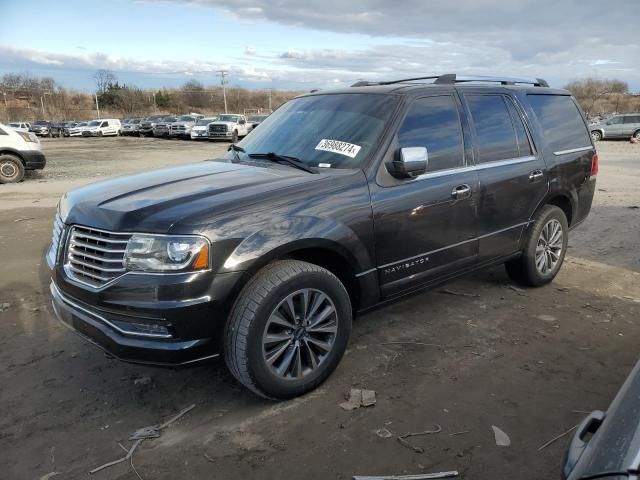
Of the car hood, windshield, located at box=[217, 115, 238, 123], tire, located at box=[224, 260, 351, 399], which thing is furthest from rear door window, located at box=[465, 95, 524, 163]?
windshield, located at box=[217, 115, 238, 123]

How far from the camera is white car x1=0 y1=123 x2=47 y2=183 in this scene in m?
13.0

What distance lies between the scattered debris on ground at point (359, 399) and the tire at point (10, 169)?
12.8 metres

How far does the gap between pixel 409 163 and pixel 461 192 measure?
28.3 inches

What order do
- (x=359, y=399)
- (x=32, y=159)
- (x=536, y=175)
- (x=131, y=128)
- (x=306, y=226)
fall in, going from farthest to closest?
(x=131, y=128)
(x=32, y=159)
(x=536, y=175)
(x=359, y=399)
(x=306, y=226)

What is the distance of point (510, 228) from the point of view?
453cm

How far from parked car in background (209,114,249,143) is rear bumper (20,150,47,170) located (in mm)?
18680

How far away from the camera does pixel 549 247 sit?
5.11 metres

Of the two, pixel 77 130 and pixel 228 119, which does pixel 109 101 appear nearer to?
pixel 77 130

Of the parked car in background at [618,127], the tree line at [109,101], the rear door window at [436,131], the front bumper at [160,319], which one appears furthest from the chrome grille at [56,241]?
the tree line at [109,101]

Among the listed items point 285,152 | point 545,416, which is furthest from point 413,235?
point 545,416

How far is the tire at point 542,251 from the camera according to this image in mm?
4836

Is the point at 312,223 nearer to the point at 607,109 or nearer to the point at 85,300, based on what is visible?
the point at 85,300

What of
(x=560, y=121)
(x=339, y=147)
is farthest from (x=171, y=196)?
(x=560, y=121)

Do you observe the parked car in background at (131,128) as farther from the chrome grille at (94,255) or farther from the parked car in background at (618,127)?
the chrome grille at (94,255)
